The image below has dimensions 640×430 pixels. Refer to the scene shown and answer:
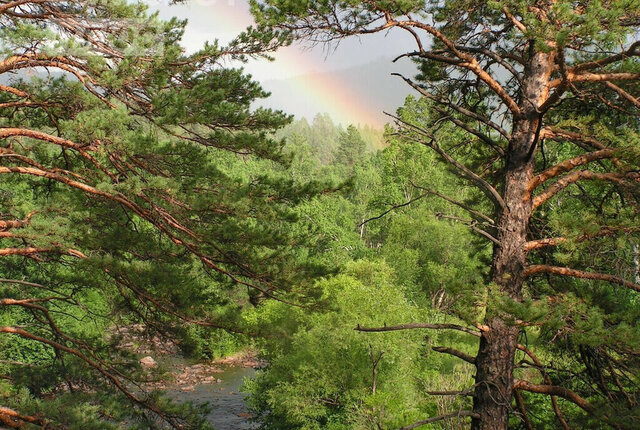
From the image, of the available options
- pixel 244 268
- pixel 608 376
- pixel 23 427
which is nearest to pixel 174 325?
pixel 244 268

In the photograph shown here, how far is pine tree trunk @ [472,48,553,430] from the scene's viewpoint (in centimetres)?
493

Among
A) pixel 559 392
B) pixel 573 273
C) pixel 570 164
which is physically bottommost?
pixel 559 392

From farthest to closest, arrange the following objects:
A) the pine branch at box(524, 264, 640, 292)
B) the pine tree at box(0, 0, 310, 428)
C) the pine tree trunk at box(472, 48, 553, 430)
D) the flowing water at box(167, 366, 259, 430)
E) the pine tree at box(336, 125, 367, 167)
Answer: the pine tree at box(336, 125, 367, 167) → the flowing water at box(167, 366, 259, 430) → the pine tree at box(0, 0, 310, 428) → the pine tree trunk at box(472, 48, 553, 430) → the pine branch at box(524, 264, 640, 292)

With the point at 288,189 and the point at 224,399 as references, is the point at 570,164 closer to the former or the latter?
the point at 288,189

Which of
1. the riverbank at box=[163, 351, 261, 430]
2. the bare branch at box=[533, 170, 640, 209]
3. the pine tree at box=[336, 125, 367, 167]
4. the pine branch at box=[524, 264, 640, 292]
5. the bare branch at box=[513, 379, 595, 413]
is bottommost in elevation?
the riverbank at box=[163, 351, 261, 430]

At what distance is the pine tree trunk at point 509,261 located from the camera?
493 cm

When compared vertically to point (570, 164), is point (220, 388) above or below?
below

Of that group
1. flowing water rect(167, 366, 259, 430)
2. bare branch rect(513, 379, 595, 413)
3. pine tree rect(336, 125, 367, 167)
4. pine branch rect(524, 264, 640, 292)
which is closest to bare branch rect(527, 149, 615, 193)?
pine branch rect(524, 264, 640, 292)

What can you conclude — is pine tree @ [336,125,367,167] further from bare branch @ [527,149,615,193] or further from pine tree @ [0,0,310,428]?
bare branch @ [527,149,615,193]

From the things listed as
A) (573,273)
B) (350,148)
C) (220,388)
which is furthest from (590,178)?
(350,148)

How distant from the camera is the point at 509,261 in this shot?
5168mm

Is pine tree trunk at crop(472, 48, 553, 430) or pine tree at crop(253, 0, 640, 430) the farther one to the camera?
pine tree trunk at crop(472, 48, 553, 430)

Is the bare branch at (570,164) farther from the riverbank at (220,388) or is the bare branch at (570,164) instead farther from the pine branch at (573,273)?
the riverbank at (220,388)

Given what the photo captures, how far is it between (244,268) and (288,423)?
9.63 meters
